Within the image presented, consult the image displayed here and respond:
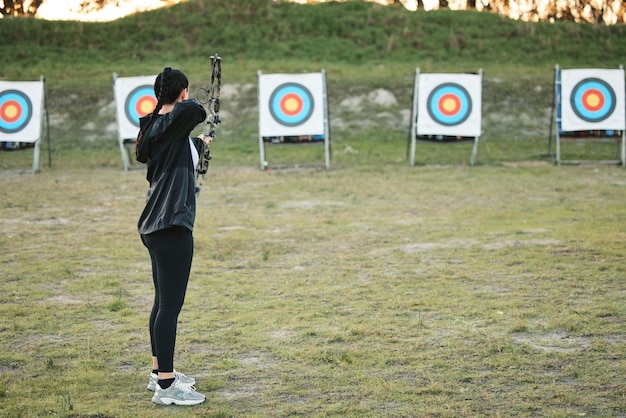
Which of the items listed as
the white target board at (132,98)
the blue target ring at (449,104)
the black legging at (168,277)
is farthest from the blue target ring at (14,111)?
the black legging at (168,277)

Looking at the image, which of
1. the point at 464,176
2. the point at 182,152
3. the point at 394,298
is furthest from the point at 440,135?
the point at 182,152

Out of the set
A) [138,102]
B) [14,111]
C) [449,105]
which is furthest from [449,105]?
[14,111]

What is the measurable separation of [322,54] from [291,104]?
25.9 feet

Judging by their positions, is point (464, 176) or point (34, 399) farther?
point (464, 176)

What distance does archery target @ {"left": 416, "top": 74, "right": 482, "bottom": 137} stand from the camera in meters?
13.9

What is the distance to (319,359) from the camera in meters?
4.30

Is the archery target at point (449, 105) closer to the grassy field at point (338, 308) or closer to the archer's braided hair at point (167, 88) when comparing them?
the grassy field at point (338, 308)

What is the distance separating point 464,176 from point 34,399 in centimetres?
922

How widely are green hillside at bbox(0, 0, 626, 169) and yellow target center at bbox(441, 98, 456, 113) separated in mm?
2153

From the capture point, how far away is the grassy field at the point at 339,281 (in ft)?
12.6

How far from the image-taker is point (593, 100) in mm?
14023

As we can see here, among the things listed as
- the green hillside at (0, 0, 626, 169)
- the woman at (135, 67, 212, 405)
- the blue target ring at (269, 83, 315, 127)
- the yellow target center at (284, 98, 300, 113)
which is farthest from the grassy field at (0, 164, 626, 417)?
the green hillside at (0, 0, 626, 169)

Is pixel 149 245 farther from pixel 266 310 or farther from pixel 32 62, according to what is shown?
pixel 32 62

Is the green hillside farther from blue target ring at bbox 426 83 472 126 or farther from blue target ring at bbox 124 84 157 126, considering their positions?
blue target ring at bbox 124 84 157 126
